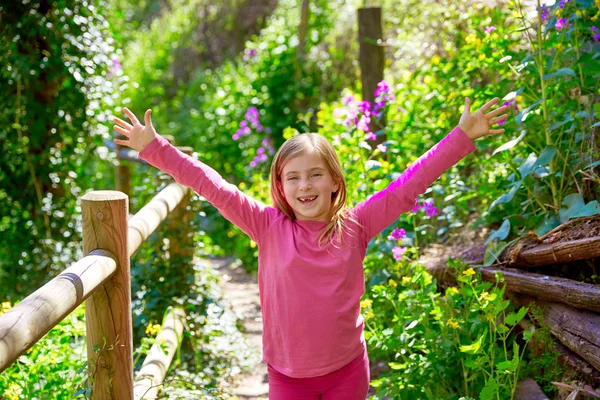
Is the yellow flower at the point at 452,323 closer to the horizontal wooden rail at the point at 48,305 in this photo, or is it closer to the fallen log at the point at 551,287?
the fallen log at the point at 551,287

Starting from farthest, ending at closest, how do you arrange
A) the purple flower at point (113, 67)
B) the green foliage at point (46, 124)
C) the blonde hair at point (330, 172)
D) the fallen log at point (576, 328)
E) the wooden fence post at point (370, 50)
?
the wooden fence post at point (370, 50) → the purple flower at point (113, 67) → the green foliage at point (46, 124) → the fallen log at point (576, 328) → the blonde hair at point (330, 172)

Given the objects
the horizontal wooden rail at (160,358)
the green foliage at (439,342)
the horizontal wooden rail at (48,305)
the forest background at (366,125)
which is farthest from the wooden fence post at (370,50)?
the horizontal wooden rail at (48,305)

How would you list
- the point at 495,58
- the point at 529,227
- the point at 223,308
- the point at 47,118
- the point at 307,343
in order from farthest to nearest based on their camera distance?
1. the point at 47,118
2. the point at 223,308
3. the point at 495,58
4. the point at 529,227
5. the point at 307,343

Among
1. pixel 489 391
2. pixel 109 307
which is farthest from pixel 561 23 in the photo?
pixel 109 307

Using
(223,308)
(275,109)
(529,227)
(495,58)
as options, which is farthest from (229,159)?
(529,227)

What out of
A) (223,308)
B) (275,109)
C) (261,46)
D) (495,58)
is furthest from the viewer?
(261,46)

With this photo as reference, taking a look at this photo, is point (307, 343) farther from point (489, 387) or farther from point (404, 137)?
point (404, 137)

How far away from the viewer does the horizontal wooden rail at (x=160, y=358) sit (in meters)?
3.04

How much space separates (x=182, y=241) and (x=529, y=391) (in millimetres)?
2294

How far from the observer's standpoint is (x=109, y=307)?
249cm

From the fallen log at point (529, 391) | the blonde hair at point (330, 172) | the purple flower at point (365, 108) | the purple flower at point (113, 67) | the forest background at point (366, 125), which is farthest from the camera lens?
the purple flower at point (113, 67)

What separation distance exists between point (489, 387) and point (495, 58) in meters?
1.97

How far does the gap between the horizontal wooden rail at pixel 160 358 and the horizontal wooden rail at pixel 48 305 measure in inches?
21.2

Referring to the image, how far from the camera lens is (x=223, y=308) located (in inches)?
177
